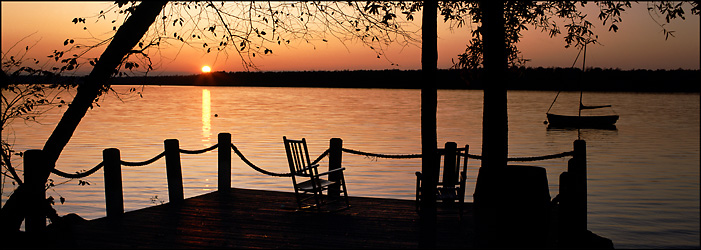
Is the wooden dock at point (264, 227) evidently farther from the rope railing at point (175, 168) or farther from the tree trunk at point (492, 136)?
the tree trunk at point (492, 136)

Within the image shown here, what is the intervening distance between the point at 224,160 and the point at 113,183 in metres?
2.11

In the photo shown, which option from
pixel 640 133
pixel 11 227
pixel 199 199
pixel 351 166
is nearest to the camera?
pixel 11 227

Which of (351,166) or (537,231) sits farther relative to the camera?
(351,166)

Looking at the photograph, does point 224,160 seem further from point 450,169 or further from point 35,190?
point 450,169

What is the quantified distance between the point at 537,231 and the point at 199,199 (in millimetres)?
4800

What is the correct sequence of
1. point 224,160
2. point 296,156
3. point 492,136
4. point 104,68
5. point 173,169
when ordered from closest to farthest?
point 492,136 < point 104,68 < point 296,156 < point 173,169 < point 224,160

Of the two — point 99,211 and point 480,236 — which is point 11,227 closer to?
point 480,236

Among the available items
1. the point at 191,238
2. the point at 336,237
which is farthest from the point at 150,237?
the point at 336,237

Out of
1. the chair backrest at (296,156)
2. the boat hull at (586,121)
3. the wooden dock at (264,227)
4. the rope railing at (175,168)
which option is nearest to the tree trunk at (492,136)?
the wooden dock at (264,227)

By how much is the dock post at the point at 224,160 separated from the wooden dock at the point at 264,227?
2.74 ft

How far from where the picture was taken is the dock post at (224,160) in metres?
10.0

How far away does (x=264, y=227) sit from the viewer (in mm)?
7664

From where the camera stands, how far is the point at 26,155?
7277 mm

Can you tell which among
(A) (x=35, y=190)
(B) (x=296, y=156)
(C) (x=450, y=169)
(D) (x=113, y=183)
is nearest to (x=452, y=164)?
(C) (x=450, y=169)
